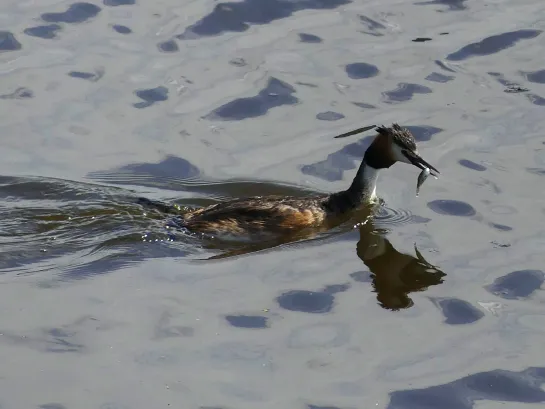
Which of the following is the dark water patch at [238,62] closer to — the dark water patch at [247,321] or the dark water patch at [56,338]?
the dark water patch at [247,321]

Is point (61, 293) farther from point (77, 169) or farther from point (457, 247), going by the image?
point (457, 247)

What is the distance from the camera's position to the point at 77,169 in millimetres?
11312

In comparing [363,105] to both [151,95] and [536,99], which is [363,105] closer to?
[536,99]

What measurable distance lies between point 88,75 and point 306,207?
154 inches

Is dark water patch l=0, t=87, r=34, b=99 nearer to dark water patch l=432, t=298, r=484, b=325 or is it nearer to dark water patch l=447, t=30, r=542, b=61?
dark water patch l=447, t=30, r=542, b=61

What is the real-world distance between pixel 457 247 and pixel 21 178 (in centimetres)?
439

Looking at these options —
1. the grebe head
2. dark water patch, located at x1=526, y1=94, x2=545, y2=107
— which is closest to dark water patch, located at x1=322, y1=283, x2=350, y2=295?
the grebe head

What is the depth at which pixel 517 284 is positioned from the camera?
9.35 m

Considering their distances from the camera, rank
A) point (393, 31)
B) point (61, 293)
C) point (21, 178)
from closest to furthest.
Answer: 1. point (61, 293)
2. point (21, 178)
3. point (393, 31)

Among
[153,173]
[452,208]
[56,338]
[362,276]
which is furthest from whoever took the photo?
[153,173]

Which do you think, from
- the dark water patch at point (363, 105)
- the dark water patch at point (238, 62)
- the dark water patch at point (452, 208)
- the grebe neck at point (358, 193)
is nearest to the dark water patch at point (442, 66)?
the dark water patch at point (363, 105)

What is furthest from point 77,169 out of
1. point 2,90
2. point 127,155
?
point 2,90

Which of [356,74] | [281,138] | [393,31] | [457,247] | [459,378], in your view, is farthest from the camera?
[393,31]

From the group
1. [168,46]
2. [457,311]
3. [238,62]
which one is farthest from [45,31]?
[457,311]
